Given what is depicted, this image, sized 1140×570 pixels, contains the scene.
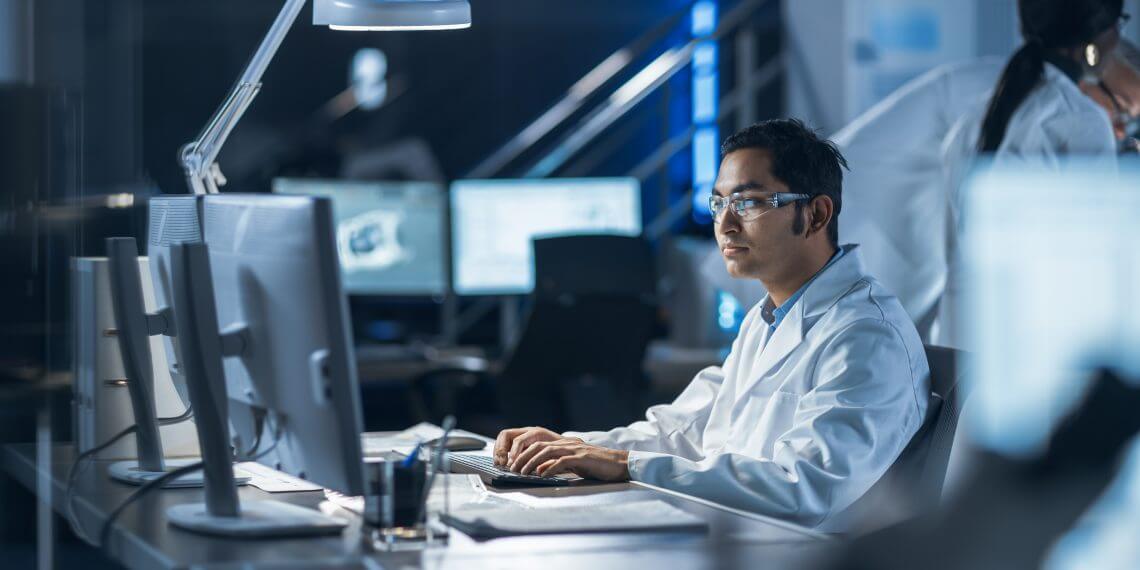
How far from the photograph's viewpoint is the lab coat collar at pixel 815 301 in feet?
6.37

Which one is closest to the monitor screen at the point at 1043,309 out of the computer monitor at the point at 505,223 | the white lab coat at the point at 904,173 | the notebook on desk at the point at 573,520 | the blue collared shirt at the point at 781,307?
the notebook on desk at the point at 573,520

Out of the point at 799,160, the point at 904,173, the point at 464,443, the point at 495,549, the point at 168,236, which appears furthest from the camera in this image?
the point at 904,173

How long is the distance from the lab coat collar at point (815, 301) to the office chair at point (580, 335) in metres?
1.86

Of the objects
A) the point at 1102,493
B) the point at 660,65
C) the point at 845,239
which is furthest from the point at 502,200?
the point at 1102,493

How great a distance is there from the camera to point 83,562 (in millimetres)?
1922

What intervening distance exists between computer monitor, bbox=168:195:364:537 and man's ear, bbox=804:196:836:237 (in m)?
0.89

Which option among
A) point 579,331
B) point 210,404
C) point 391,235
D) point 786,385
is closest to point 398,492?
point 210,404

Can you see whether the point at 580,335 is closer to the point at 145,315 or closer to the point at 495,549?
the point at 145,315

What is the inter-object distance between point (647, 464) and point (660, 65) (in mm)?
3561

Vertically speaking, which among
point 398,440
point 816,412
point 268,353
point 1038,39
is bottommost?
point 398,440

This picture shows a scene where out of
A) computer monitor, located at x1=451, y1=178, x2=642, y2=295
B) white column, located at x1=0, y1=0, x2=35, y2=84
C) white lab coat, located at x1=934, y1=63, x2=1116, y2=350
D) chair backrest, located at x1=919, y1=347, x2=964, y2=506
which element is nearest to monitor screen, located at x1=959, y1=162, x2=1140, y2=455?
chair backrest, located at x1=919, y1=347, x2=964, y2=506

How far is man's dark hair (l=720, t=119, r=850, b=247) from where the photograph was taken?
2035 millimetres

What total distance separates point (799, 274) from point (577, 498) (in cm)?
54

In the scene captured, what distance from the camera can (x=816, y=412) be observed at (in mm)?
1775
